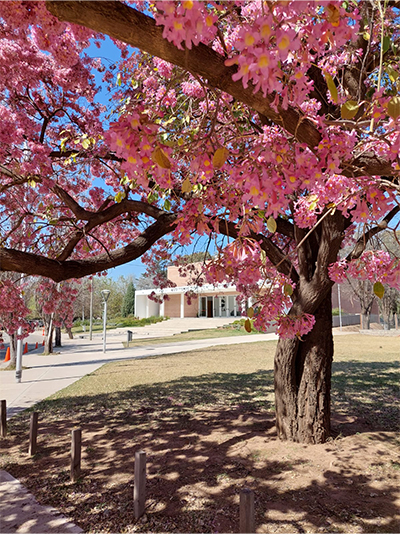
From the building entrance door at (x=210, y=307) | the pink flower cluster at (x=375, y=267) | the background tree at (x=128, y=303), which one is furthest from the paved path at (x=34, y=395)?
the background tree at (x=128, y=303)

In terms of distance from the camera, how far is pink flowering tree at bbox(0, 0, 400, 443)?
181cm

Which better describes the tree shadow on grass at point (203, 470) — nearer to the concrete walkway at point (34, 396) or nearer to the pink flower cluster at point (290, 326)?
the concrete walkway at point (34, 396)

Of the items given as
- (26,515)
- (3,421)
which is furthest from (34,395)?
(26,515)

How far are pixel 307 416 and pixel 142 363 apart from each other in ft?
35.4

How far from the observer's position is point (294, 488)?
383 centimetres

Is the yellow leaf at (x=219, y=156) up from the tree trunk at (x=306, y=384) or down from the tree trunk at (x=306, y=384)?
up

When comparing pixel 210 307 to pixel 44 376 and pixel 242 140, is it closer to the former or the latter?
pixel 44 376

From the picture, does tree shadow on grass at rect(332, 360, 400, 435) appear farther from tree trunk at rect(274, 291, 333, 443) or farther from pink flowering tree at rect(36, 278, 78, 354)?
pink flowering tree at rect(36, 278, 78, 354)

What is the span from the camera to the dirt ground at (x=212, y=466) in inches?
133

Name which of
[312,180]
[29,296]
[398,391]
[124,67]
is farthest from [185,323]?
[312,180]

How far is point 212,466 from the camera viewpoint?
14.5ft

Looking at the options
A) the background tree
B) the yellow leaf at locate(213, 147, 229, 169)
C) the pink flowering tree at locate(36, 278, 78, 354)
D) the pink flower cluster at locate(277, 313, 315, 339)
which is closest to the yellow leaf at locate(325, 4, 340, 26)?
the yellow leaf at locate(213, 147, 229, 169)

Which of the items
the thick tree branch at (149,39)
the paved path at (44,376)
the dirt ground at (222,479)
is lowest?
→ the paved path at (44,376)

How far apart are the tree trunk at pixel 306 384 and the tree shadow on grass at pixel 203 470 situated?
0.71 ft
